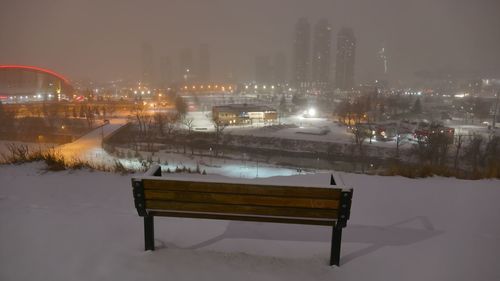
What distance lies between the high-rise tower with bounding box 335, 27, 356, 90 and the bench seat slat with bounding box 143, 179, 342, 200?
178m

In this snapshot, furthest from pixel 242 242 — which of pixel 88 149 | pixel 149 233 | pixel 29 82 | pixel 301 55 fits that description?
pixel 301 55

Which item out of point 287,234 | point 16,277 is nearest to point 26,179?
point 16,277

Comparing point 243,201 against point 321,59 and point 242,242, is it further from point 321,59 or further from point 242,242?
point 321,59

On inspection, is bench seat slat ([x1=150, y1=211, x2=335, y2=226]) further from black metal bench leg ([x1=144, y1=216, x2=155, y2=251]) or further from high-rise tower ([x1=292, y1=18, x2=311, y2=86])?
high-rise tower ([x1=292, y1=18, x2=311, y2=86])

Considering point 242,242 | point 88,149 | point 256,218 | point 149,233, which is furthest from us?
point 88,149

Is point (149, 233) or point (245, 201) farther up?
point (245, 201)

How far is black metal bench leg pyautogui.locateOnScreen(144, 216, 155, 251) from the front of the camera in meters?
3.76

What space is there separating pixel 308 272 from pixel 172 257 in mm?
1483

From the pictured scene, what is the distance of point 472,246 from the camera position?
4.18 m

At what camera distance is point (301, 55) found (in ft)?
638

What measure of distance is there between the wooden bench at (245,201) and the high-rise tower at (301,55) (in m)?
190

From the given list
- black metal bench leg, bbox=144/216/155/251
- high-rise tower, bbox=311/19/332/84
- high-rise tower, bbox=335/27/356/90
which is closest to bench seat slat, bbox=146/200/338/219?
black metal bench leg, bbox=144/216/155/251

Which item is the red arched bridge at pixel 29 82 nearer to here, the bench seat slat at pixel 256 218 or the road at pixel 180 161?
the road at pixel 180 161

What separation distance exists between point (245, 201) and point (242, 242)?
1.01 metres
